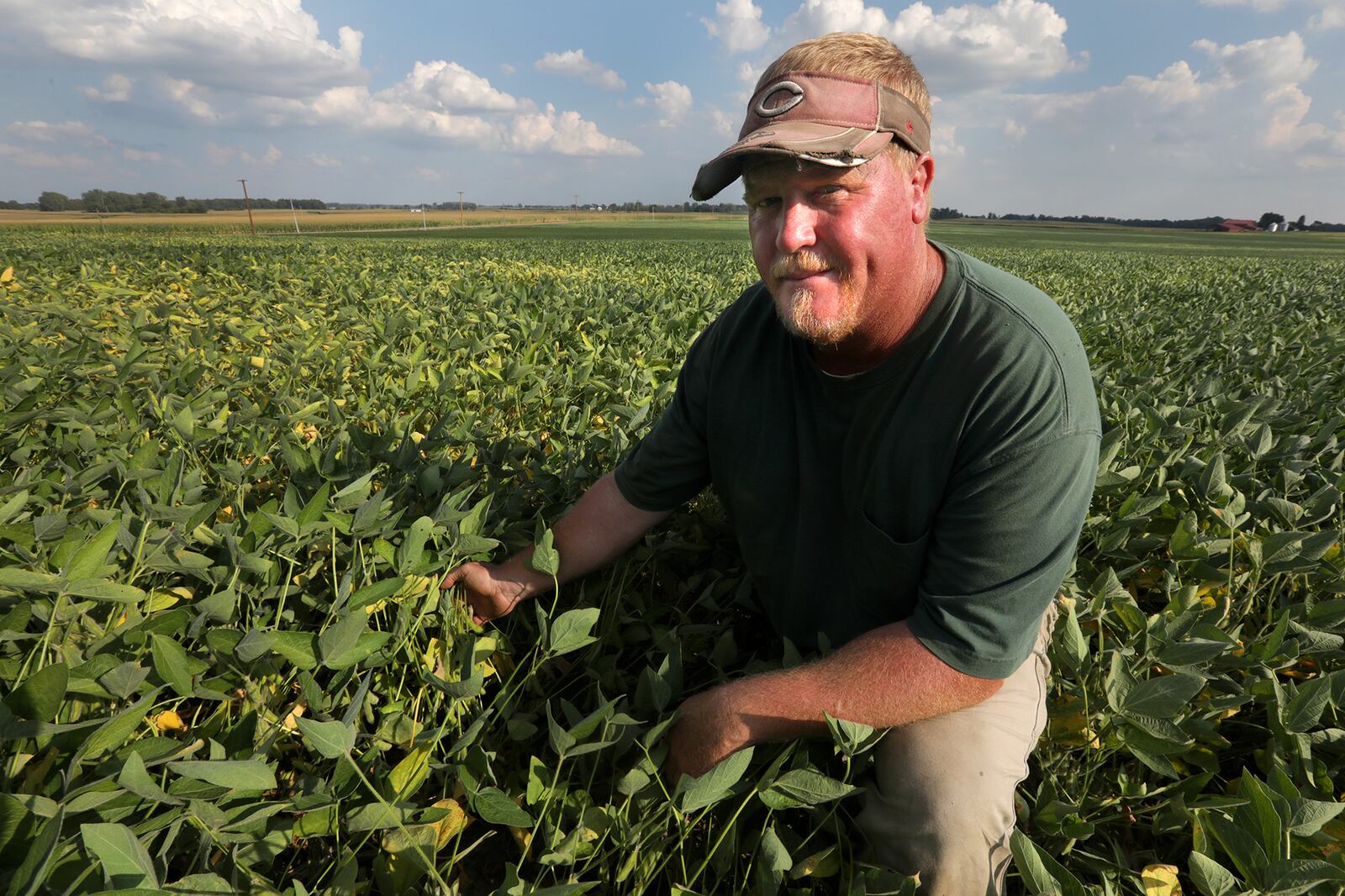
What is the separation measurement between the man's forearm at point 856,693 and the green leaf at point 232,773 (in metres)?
0.82

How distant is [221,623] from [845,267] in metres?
1.55

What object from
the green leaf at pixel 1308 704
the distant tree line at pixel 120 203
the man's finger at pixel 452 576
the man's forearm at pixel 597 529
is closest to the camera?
the green leaf at pixel 1308 704

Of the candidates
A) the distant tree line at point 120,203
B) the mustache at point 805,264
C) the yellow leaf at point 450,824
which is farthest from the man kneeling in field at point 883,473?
the distant tree line at point 120,203

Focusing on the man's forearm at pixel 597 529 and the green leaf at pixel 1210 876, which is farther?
the man's forearm at pixel 597 529

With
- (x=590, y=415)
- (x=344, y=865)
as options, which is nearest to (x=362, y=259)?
(x=590, y=415)

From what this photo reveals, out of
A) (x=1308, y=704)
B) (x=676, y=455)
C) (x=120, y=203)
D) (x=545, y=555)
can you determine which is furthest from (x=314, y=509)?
(x=120, y=203)

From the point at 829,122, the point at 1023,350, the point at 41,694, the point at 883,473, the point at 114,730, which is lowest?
the point at 114,730

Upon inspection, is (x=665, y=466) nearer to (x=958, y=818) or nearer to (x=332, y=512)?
(x=332, y=512)

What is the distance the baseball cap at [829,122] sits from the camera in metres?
1.49

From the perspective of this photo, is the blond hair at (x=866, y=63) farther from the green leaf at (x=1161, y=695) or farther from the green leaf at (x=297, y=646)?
the green leaf at (x=297, y=646)

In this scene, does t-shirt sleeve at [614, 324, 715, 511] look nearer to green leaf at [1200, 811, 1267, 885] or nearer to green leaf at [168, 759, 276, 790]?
green leaf at [168, 759, 276, 790]

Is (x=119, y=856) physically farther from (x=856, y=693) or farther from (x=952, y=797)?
(x=952, y=797)

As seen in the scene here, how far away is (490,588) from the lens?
176 cm

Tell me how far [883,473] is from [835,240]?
542 millimetres
